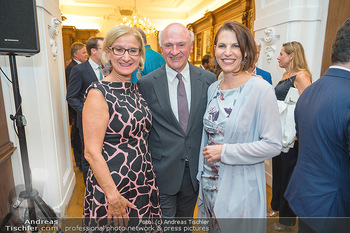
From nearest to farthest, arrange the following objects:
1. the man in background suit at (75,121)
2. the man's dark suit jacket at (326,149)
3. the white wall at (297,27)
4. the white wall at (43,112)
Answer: the man's dark suit jacket at (326,149)
the white wall at (43,112)
the white wall at (297,27)
the man in background suit at (75,121)

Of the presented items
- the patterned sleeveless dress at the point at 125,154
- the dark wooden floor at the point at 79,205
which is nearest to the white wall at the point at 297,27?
the dark wooden floor at the point at 79,205

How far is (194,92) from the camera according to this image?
152 centimetres

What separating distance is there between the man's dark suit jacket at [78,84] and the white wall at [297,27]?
2318 mm

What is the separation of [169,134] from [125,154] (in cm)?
33

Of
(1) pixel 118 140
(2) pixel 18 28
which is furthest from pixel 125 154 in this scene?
(2) pixel 18 28

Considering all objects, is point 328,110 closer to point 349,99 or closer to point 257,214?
point 349,99

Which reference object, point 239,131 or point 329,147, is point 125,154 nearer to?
point 239,131

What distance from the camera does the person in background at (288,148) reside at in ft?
7.65

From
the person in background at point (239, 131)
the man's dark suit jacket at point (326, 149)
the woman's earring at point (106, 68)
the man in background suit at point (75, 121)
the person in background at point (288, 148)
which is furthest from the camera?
the man in background suit at point (75, 121)

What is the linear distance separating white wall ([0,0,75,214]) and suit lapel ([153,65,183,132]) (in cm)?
129

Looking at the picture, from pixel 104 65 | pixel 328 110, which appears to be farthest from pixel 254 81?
pixel 104 65

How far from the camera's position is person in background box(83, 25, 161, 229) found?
1.19m

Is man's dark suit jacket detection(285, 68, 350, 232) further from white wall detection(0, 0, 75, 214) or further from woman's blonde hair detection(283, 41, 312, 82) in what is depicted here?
white wall detection(0, 0, 75, 214)

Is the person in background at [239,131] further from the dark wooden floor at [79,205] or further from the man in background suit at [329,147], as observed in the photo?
the dark wooden floor at [79,205]
